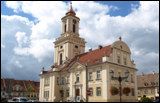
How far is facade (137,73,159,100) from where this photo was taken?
251ft

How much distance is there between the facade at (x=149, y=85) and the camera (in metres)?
76.6

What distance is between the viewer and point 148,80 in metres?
80.9

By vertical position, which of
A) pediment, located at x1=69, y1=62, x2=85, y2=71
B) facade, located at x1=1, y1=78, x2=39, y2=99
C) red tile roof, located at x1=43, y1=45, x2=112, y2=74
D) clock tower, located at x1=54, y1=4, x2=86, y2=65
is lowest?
facade, located at x1=1, y1=78, x2=39, y2=99

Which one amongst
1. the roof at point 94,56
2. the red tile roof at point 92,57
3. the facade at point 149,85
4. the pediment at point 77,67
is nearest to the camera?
the roof at point 94,56

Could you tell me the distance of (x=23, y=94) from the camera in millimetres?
93000

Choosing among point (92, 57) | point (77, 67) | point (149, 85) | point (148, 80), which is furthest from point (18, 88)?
point (92, 57)

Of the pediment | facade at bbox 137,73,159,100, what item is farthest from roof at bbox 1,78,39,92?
the pediment

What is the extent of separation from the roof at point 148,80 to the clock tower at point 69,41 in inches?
984

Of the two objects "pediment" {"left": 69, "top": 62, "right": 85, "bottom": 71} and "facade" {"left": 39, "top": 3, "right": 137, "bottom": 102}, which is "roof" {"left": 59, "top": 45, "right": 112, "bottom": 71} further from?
"pediment" {"left": 69, "top": 62, "right": 85, "bottom": 71}

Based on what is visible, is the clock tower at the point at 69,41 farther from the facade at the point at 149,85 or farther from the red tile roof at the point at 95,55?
the facade at the point at 149,85

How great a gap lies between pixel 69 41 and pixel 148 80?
30.5 metres

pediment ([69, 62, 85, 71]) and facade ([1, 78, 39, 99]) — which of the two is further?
facade ([1, 78, 39, 99])

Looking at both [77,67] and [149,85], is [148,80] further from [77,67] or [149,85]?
[77,67]

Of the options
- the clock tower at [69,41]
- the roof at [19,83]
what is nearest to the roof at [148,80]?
the clock tower at [69,41]
